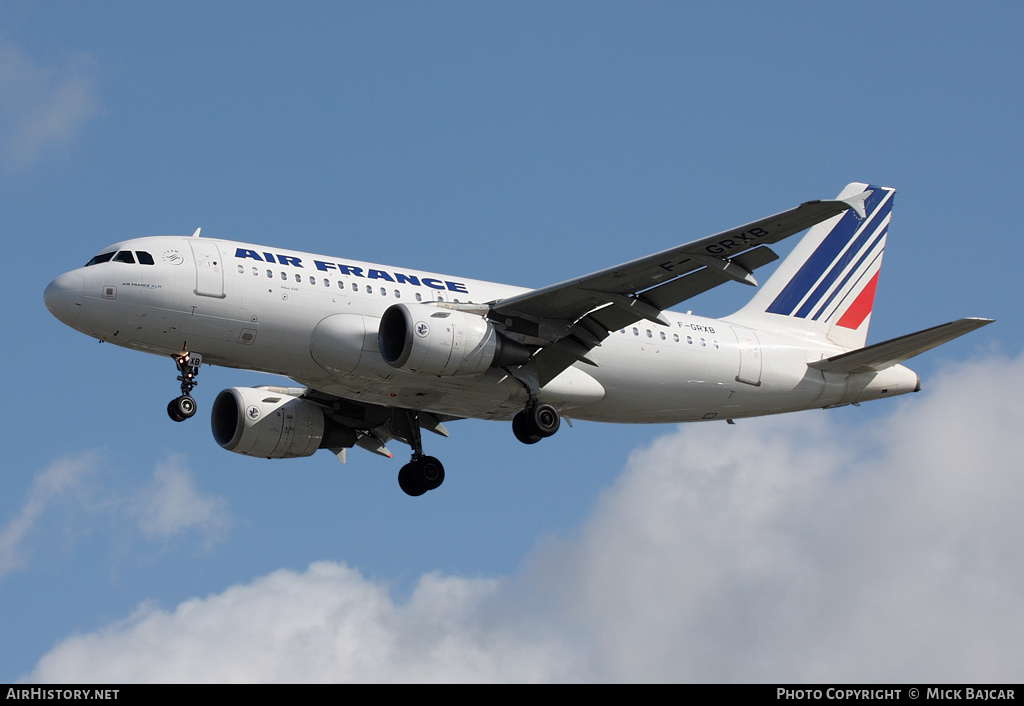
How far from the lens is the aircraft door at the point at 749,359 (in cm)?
3469

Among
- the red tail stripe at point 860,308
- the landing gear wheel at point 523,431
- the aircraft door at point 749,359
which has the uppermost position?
the red tail stripe at point 860,308

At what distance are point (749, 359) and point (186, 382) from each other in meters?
14.6

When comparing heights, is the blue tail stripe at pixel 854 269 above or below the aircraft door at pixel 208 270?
above

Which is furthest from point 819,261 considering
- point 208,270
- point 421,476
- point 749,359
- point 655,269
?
point 208,270

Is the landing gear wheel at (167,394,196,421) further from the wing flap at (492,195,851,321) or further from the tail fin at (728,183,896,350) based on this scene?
the tail fin at (728,183,896,350)

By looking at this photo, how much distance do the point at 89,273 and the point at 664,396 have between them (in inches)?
560

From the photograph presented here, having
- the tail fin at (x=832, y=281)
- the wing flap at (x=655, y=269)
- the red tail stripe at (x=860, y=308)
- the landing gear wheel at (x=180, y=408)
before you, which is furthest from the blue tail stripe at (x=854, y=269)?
the landing gear wheel at (x=180, y=408)

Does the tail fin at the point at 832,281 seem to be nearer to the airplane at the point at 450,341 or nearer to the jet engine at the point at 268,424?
the airplane at the point at 450,341

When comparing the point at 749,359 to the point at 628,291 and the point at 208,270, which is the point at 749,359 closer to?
the point at 628,291

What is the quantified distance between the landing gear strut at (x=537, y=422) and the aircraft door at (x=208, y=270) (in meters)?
7.73

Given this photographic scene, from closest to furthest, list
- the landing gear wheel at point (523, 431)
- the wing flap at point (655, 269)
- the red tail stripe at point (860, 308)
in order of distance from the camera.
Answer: the wing flap at point (655, 269), the landing gear wheel at point (523, 431), the red tail stripe at point (860, 308)

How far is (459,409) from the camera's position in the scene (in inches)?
1299

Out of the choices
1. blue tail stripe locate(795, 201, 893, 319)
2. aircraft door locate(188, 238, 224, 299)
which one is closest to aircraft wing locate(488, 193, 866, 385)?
aircraft door locate(188, 238, 224, 299)
